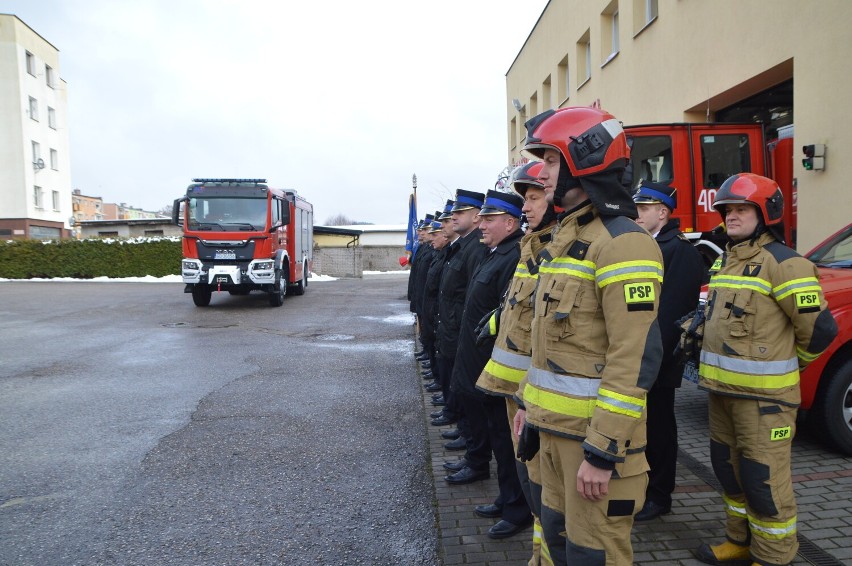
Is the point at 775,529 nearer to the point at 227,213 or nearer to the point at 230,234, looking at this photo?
the point at 230,234

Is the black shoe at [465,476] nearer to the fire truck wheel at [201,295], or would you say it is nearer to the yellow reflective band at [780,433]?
the yellow reflective band at [780,433]

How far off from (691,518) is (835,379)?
1707mm

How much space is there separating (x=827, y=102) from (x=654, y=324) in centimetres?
782

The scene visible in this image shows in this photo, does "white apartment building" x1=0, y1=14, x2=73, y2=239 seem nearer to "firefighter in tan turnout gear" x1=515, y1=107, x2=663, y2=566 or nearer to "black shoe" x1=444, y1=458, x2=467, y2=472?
"black shoe" x1=444, y1=458, x2=467, y2=472

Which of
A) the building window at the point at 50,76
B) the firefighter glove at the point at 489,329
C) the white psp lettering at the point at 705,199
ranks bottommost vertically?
the firefighter glove at the point at 489,329

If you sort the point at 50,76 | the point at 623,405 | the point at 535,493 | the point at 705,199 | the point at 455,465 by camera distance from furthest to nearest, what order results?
the point at 50,76, the point at 705,199, the point at 455,465, the point at 535,493, the point at 623,405

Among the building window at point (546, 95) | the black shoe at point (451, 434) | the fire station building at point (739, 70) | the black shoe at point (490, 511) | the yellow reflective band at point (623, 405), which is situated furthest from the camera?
the building window at point (546, 95)

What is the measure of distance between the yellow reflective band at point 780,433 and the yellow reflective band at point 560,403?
1.46 metres

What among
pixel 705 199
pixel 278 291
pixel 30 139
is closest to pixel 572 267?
pixel 705 199

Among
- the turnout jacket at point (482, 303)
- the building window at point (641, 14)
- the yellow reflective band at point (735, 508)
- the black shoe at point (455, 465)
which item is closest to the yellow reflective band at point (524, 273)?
the turnout jacket at point (482, 303)

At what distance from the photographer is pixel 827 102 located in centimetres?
835

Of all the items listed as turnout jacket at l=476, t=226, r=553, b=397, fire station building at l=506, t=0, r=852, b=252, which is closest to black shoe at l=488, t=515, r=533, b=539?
turnout jacket at l=476, t=226, r=553, b=397

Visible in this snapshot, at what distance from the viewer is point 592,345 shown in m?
2.35

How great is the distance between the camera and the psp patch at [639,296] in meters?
2.22
